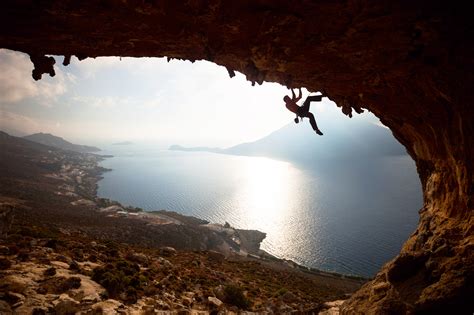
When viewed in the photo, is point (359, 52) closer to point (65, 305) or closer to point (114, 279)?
point (65, 305)

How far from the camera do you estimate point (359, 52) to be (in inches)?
287

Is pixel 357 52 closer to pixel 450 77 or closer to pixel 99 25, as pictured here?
pixel 450 77

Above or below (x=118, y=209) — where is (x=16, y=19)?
above

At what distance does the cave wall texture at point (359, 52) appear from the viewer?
603 centimetres

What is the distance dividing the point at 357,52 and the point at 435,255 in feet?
25.9

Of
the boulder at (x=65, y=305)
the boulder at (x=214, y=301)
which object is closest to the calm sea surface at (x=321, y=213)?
the boulder at (x=214, y=301)

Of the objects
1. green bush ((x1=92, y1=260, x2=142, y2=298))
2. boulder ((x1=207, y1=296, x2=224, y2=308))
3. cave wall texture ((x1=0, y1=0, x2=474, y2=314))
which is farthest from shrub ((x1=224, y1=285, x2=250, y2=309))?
cave wall texture ((x1=0, y1=0, x2=474, y2=314))

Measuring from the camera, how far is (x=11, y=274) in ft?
48.3

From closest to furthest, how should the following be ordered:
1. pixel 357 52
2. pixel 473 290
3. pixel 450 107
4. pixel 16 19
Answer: pixel 16 19
pixel 357 52
pixel 473 290
pixel 450 107

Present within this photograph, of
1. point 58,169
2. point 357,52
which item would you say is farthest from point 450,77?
point 58,169

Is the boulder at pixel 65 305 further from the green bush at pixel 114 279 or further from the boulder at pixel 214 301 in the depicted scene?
the boulder at pixel 214 301

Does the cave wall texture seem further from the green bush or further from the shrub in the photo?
the green bush

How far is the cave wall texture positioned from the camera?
6031 mm

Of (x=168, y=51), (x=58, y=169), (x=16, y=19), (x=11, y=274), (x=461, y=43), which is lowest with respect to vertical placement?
(x=58, y=169)
